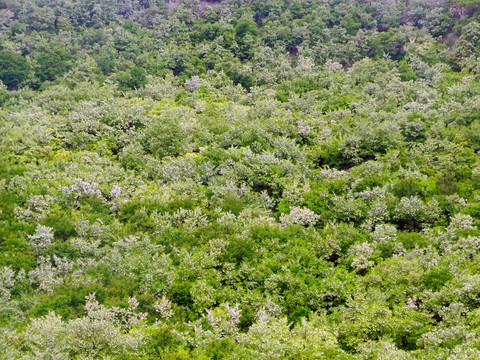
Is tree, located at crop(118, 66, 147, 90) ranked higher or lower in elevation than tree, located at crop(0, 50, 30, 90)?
higher

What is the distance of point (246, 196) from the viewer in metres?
46.9

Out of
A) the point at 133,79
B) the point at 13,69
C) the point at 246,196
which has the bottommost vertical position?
the point at 13,69

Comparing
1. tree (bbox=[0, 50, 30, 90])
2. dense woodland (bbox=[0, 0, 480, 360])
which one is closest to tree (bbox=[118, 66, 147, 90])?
dense woodland (bbox=[0, 0, 480, 360])

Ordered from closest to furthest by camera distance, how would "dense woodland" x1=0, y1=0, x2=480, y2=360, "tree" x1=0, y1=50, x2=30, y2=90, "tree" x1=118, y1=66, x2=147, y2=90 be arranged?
"dense woodland" x1=0, y1=0, x2=480, y2=360 → "tree" x1=118, y1=66, x2=147, y2=90 → "tree" x1=0, y1=50, x2=30, y2=90

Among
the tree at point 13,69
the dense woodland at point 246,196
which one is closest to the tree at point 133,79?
the dense woodland at point 246,196

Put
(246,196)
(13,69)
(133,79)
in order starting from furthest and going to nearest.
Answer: (13,69) < (133,79) < (246,196)

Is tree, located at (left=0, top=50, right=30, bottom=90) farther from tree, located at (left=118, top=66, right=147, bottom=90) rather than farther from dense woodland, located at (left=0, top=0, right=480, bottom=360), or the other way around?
tree, located at (left=118, top=66, right=147, bottom=90)

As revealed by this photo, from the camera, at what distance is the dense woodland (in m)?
29.6

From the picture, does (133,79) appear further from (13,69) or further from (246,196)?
(246,196)

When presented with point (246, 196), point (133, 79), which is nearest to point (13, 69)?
point (133, 79)

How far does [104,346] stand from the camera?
28.7 metres

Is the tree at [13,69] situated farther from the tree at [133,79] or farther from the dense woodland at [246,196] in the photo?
the tree at [133,79]

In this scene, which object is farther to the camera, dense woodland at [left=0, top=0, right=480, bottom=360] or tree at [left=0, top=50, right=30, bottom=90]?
tree at [left=0, top=50, right=30, bottom=90]

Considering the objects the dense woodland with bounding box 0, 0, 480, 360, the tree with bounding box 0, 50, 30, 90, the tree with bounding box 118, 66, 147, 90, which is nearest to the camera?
the dense woodland with bounding box 0, 0, 480, 360
